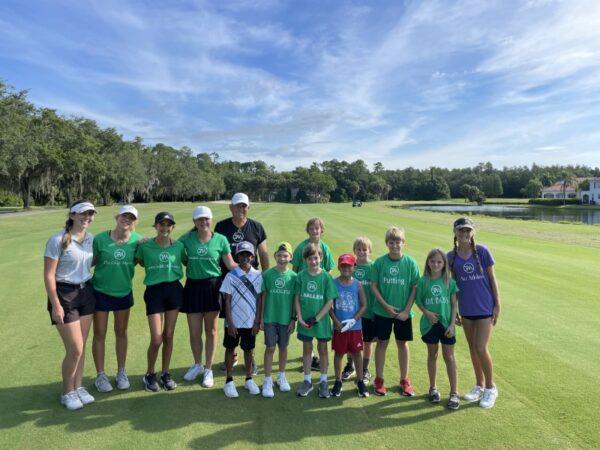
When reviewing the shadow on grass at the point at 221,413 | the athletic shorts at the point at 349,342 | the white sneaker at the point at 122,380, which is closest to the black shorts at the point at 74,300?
the white sneaker at the point at 122,380

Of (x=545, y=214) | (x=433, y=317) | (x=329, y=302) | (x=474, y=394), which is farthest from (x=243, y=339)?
(x=545, y=214)

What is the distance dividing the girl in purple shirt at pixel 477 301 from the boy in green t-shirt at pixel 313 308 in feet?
5.16

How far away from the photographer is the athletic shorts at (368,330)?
5.19 meters

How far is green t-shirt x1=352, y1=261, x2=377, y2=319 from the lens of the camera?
5150 mm

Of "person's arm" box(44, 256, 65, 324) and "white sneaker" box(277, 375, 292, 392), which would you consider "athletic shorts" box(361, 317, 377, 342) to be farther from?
"person's arm" box(44, 256, 65, 324)

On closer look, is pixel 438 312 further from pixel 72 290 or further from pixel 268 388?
pixel 72 290

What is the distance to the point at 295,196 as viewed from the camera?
127 meters

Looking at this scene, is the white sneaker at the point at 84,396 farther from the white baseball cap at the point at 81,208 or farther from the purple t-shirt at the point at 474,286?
the purple t-shirt at the point at 474,286

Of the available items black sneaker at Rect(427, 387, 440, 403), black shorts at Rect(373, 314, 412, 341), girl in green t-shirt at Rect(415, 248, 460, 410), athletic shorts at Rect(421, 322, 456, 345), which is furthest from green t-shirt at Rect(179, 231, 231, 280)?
black sneaker at Rect(427, 387, 440, 403)

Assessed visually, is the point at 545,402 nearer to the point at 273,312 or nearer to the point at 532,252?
the point at 273,312

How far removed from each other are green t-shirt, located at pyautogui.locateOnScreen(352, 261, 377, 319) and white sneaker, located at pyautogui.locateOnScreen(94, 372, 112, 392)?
335 centimetres

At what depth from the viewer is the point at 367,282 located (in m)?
5.21

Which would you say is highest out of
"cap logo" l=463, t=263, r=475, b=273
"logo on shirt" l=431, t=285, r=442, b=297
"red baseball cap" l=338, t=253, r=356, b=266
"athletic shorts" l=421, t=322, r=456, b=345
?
"red baseball cap" l=338, t=253, r=356, b=266

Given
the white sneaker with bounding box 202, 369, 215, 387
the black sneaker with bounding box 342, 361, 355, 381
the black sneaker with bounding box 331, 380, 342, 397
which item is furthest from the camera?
the black sneaker with bounding box 342, 361, 355, 381
